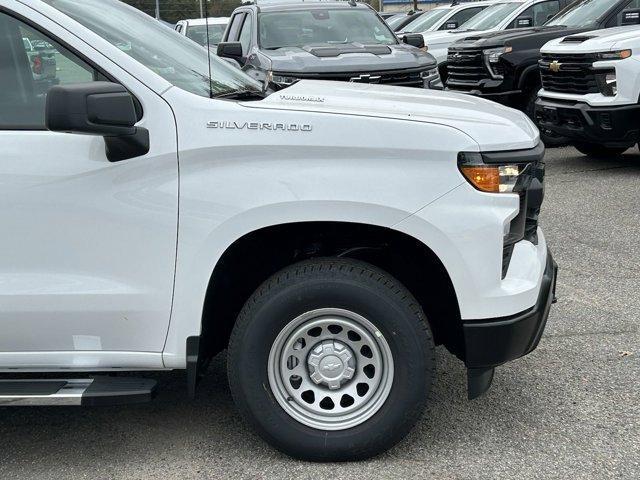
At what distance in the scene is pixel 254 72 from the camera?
966cm

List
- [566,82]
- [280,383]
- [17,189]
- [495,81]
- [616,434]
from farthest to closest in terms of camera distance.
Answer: [495,81]
[566,82]
[616,434]
[280,383]
[17,189]


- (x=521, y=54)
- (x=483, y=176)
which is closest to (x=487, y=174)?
(x=483, y=176)

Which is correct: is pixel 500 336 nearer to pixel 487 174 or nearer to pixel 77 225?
pixel 487 174

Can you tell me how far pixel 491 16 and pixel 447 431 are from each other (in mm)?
12088

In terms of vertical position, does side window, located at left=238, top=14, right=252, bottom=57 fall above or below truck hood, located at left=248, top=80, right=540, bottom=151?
below

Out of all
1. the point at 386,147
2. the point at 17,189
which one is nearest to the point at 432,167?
the point at 386,147

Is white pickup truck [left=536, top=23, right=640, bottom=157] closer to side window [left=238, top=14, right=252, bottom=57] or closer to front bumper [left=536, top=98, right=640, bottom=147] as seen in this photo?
front bumper [left=536, top=98, right=640, bottom=147]

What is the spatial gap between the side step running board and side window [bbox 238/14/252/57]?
750 centimetres

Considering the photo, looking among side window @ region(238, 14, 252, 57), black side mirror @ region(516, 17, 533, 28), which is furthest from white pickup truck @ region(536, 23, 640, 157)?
side window @ region(238, 14, 252, 57)

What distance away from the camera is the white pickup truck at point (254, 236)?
3.22 meters

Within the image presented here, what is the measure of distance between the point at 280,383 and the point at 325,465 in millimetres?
385

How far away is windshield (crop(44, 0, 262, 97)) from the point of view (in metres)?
3.44

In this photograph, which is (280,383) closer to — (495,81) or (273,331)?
(273,331)

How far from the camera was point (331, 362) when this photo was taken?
3.44 metres
